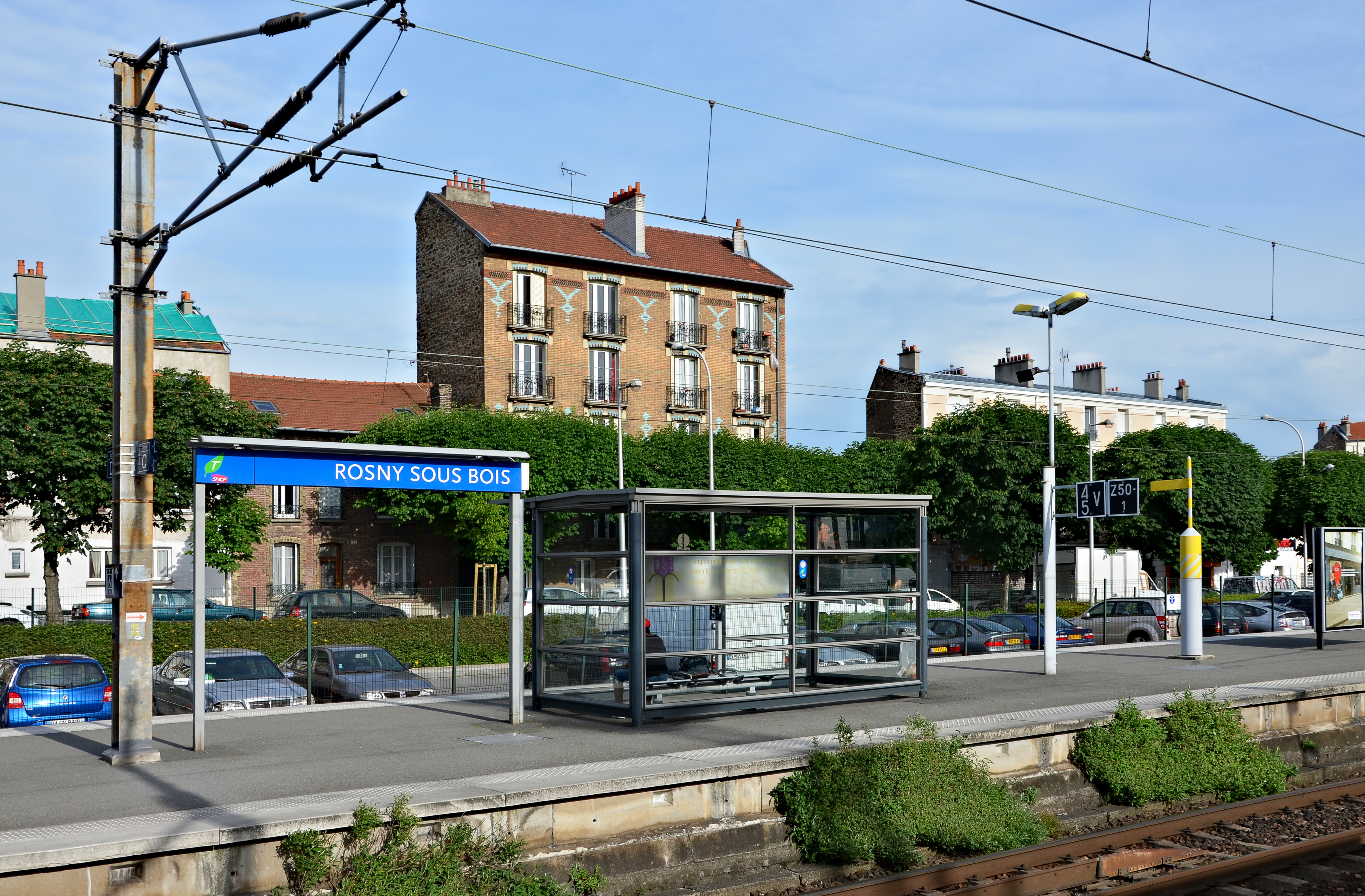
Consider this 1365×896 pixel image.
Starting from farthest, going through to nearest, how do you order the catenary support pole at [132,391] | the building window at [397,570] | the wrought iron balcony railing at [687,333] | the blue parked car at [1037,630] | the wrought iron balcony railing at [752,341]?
1. the wrought iron balcony railing at [752,341]
2. the wrought iron balcony railing at [687,333]
3. the building window at [397,570]
4. the blue parked car at [1037,630]
5. the catenary support pole at [132,391]

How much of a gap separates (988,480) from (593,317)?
18.7 meters

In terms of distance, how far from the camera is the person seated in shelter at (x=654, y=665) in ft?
42.6

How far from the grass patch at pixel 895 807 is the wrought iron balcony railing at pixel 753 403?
151 feet

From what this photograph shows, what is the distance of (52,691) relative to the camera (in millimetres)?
17188

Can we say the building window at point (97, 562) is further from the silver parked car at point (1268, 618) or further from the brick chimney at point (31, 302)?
the silver parked car at point (1268, 618)

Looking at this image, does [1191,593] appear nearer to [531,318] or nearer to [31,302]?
[531,318]

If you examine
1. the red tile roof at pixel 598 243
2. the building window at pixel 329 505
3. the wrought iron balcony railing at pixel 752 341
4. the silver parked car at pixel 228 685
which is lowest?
the silver parked car at pixel 228 685

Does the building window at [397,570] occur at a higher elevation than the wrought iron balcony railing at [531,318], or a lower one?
lower

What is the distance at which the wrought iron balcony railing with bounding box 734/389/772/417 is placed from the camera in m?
56.6

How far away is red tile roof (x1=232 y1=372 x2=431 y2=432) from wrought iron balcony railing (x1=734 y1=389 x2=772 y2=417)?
14449mm

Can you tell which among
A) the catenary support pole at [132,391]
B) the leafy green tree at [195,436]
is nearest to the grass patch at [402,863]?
the catenary support pole at [132,391]

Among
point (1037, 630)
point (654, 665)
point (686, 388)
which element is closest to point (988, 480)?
point (686, 388)

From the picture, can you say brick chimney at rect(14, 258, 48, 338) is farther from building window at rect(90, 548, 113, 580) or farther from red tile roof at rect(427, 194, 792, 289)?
red tile roof at rect(427, 194, 792, 289)

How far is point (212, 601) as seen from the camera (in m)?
28.6
